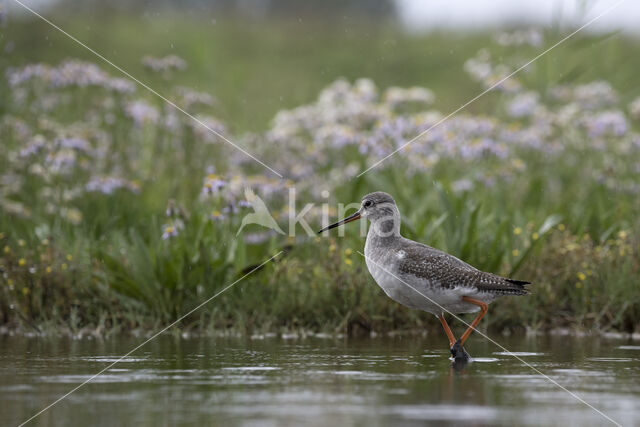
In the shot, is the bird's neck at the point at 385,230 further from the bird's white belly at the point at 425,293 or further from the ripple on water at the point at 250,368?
the ripple on water at the point at 250,368

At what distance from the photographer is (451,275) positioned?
26.0ft

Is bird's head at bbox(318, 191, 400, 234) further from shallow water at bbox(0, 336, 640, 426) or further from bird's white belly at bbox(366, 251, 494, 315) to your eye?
shallow water at bbox(0, 336, 640, 426)

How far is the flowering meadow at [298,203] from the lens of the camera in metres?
9.88

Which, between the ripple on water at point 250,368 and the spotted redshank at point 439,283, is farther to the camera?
the spotted redshank at point 439,283

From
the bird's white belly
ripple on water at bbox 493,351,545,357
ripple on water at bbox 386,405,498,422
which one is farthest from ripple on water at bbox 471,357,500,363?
ripple on water at bbox 386,405,498,422

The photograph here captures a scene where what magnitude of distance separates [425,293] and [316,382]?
1.75 m

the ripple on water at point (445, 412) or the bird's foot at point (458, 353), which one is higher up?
the bird's foot at point (458, 353)

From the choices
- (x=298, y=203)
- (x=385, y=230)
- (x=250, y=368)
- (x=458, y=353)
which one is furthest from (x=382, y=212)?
(x=298, y=203)

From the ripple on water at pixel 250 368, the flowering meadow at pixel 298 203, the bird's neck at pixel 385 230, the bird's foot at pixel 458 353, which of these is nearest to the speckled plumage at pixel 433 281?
the bird's neck at pixel 385 230

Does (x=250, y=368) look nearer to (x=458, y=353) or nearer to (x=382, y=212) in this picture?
(x=458, y=353)

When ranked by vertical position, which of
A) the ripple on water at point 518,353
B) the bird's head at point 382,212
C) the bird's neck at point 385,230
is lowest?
the ripple on water at point 518,353

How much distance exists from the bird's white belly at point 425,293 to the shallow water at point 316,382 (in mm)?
434

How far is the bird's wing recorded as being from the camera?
7922 millimetres

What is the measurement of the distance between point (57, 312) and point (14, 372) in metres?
2.92
